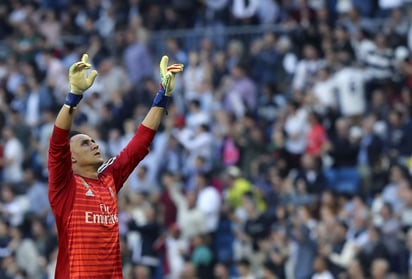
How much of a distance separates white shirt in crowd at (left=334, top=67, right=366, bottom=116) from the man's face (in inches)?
377

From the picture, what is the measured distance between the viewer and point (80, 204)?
342 inches

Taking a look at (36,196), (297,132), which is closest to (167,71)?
(297,132)

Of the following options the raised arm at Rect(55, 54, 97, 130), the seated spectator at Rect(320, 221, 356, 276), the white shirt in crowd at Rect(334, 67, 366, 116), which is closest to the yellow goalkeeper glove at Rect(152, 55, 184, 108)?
the raised arm at Rect(55, 54, 97, 130)

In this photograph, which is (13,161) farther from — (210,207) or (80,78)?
(80,78)

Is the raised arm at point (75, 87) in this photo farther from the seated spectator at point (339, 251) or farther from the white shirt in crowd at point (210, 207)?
the white shirt in crowd at point (210, 207)

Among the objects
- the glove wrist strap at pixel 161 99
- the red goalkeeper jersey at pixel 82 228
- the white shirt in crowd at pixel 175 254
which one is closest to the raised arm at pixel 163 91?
the glove wrist strap at pixel 161 99

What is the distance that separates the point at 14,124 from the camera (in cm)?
2053

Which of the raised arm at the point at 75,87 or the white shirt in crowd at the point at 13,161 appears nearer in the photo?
the raised arm at the point at 75,87

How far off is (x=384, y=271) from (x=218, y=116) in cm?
551

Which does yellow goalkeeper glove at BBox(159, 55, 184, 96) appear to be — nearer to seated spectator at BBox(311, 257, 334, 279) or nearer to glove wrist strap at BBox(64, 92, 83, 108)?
glove wrist strap at BBox(64, 92, 83, 108)

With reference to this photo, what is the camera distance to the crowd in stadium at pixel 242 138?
1577 cm

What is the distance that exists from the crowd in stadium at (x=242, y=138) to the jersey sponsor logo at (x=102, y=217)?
595cm

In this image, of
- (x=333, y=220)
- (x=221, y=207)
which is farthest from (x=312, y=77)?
(x=333, y=220)

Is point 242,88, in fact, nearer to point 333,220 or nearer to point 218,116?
point 218,116
